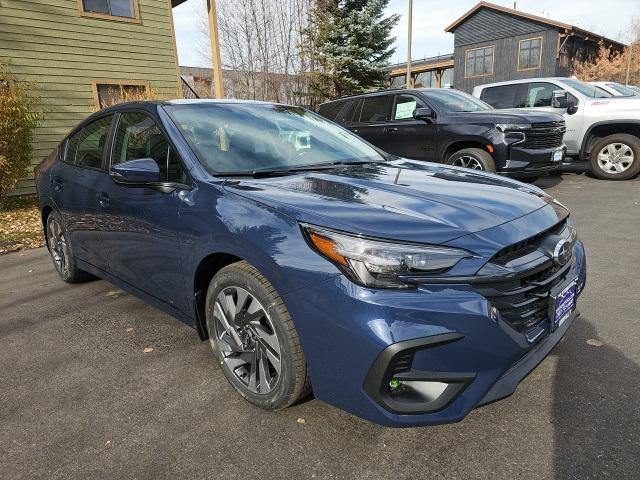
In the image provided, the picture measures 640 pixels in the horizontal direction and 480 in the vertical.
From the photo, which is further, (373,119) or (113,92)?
(113,92)

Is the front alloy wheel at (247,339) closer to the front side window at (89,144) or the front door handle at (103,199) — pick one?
the front door handle at (103,199)

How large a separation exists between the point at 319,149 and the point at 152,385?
1.81m

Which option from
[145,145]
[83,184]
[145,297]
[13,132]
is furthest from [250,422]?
[13,132]

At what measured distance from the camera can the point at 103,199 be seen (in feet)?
10.6

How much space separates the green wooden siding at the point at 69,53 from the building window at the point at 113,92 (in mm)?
128

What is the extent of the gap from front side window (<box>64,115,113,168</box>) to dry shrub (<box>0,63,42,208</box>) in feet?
14.6

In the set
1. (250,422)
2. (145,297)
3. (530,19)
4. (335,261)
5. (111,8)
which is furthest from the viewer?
(530,19)

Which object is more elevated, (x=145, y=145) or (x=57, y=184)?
(x=145, y=145)

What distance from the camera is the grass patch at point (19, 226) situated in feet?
20.4

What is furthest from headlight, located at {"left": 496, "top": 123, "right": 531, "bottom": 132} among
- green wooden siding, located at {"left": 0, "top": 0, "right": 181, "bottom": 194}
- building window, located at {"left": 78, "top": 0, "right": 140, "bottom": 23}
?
building window, located at {"left": 78, "top": 0, "right": 140, "bottom": 23}

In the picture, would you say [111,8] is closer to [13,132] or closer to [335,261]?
[13,132]

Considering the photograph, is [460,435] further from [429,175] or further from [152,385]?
[152,385]

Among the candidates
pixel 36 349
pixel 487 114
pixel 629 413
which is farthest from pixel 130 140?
pixel 487 114

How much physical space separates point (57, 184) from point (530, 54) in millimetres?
30113
